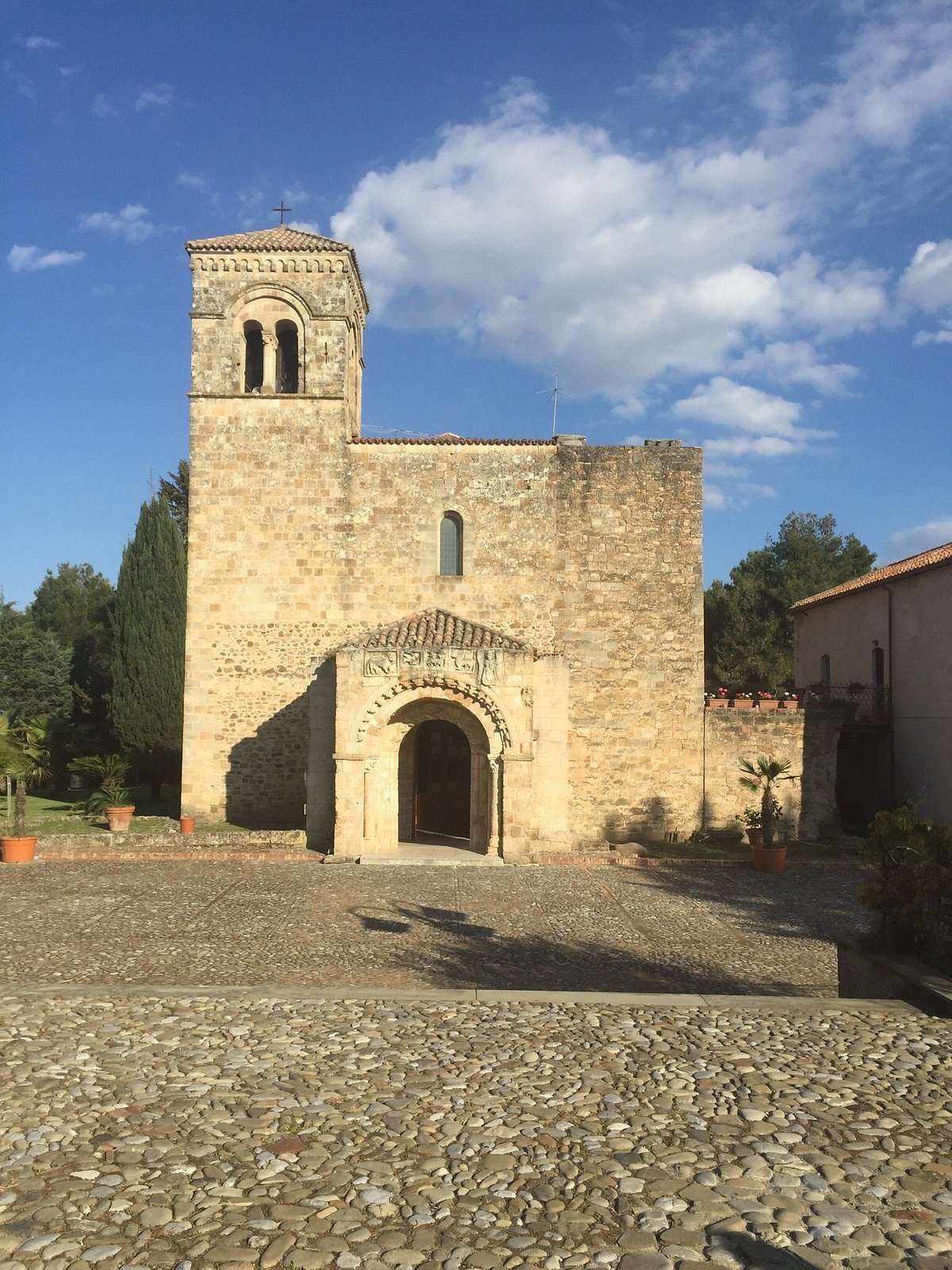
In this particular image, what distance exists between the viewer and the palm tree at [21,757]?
17.2 metres

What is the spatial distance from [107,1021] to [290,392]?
16985 mm

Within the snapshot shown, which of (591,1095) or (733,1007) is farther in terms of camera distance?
(733,1007)

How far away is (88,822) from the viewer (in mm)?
21281

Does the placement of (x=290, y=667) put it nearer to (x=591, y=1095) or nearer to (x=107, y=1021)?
(x=107, y=1021)

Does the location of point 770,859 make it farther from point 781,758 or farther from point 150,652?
point 150,652

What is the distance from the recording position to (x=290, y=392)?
845 inches

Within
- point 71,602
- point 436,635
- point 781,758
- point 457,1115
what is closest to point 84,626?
point 71,602

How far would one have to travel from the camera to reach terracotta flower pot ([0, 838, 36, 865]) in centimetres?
1677

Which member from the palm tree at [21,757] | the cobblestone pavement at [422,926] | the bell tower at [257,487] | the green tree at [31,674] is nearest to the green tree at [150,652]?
the green tree at [31,674]

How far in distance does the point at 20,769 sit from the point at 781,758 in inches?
653

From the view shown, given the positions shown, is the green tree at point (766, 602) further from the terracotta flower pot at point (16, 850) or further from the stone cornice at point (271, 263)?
the terracotta flower pot at point (16, 850)

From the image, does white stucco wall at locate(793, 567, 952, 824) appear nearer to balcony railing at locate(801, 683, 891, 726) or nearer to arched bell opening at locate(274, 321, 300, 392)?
balcony railing at locate(801, 683, 891, 726)

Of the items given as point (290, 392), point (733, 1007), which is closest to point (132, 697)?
point (290, 392)

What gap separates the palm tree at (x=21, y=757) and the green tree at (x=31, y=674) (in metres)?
13.6
